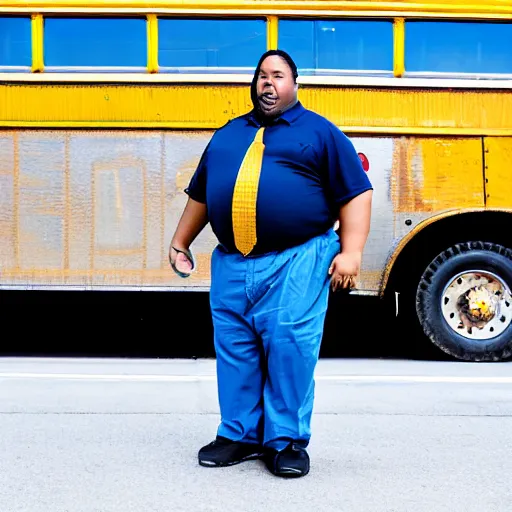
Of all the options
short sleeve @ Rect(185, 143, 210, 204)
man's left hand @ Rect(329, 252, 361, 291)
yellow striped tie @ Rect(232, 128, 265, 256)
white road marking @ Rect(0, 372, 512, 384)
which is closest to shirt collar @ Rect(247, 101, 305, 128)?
A: yellow striped tie @ Rect(232, 128, 265, 256)

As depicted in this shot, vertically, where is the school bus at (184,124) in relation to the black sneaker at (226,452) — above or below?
above

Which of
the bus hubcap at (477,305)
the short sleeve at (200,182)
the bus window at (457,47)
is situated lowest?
the bus hubcap at (477,305)

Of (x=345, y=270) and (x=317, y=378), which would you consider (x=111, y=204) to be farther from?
(x=345, y=270)

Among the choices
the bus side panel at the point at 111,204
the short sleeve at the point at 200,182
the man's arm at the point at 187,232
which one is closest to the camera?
the short sleeve at the point at 200,182

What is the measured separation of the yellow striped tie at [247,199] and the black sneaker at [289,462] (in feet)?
2.57

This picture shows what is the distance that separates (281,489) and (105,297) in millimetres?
4681

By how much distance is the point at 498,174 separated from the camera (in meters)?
8.57

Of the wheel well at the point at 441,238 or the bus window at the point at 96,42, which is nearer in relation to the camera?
the bus window at the point at 96,42

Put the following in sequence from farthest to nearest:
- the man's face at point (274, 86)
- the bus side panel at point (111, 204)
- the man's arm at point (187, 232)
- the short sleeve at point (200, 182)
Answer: the bus side panel at point (111, 204) < the man's arm at point (187, 232) < the short sleeve at point (200, 182) < the man's face at point (274, 86)

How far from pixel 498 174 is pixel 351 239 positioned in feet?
13.8

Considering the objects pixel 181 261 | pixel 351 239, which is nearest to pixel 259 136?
pixel 351 239

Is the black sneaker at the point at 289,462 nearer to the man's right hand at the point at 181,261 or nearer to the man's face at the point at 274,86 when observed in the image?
the man's right hand at the point at 181,261

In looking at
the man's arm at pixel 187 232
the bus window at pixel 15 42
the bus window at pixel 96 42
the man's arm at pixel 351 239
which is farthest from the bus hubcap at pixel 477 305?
the man's arm at pixel 351 239

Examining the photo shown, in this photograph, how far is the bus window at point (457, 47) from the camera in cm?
862
